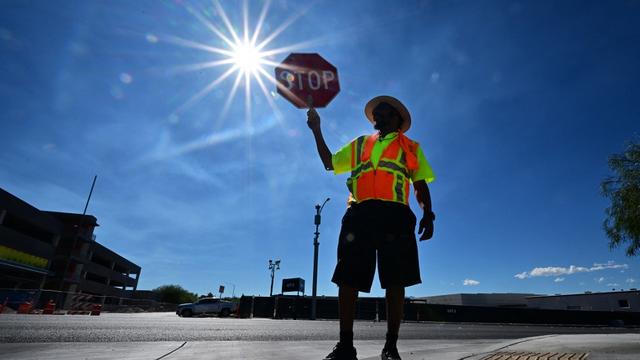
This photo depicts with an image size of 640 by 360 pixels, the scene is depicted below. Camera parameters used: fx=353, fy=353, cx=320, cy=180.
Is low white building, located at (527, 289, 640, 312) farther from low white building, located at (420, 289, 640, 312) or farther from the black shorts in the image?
the black shorts

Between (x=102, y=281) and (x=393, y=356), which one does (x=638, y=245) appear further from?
(x=102, y=281)

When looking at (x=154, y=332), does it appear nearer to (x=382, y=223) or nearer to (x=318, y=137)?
(x=318, y=137)

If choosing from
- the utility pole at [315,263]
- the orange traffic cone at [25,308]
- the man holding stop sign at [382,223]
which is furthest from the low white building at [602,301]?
the orange traffic cone at [25,308]

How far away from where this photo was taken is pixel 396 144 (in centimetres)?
255

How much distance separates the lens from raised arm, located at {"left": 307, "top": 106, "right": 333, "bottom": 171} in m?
2.80

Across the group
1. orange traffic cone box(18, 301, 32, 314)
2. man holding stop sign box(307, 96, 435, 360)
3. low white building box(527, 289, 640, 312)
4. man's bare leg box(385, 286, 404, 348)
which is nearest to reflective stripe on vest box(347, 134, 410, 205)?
man holding stop sign box(307, 96, 435, 360)

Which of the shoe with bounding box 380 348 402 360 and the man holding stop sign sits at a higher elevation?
the man holding stop sign

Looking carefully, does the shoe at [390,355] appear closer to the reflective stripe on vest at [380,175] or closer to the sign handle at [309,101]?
the reflective stripe on vest at [380,175]

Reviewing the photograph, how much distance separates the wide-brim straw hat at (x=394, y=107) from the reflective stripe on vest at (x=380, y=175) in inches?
13.1

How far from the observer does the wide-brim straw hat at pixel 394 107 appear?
2.80 m

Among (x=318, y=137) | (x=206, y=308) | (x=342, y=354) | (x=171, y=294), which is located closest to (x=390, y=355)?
(x=342, y=354)

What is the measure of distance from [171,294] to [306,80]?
82.0m

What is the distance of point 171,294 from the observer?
74562 millimetres

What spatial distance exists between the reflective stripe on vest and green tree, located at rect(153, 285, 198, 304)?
81.4 meters
